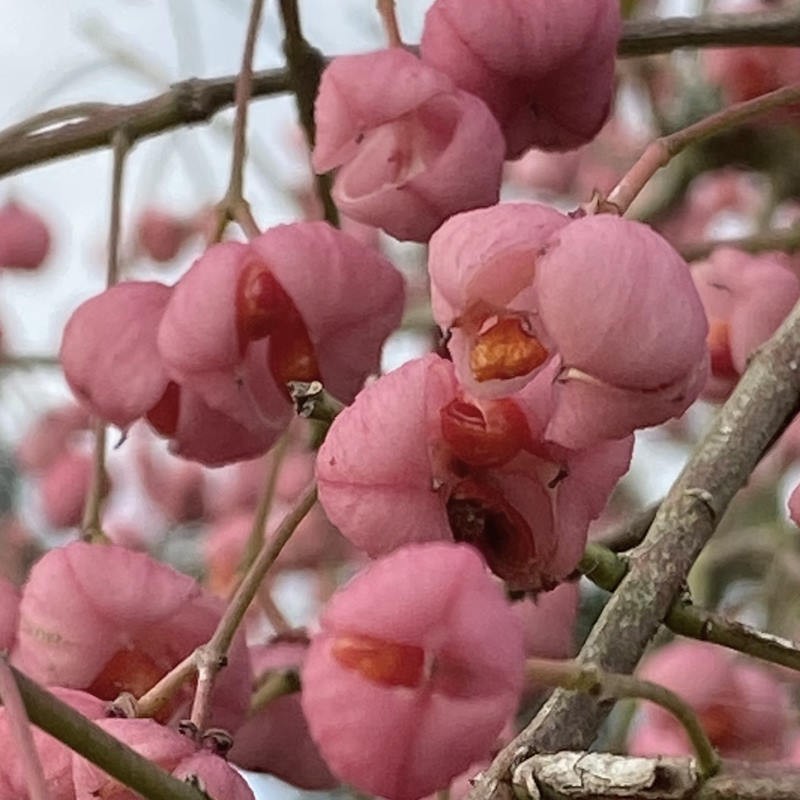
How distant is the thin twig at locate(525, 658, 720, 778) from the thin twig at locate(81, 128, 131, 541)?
201 mm

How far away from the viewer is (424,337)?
1046mm

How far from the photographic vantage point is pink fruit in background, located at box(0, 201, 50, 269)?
90 centimetres

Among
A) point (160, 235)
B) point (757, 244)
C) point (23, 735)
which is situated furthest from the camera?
point (160, 235)

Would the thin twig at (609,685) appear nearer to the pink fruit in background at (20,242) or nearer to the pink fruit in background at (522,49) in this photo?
the pink fruit in background at (522,49)

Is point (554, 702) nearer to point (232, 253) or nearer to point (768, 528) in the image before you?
point (232, 253)

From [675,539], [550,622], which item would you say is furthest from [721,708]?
[675,539]

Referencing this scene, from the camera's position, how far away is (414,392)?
347mm

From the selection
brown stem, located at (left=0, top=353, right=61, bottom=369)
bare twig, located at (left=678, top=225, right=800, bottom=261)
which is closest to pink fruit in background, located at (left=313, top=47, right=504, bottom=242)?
bare twig, located at (left=678, top=225, right=800, bottom=261)

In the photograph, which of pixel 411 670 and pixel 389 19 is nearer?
pixel 411 670

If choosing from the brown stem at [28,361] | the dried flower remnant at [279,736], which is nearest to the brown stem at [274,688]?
the dried flower remnant at [279,736]

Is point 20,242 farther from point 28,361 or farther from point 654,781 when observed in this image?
point 654,781

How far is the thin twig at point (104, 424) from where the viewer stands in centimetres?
49

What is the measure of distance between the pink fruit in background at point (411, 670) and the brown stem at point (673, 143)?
107mm

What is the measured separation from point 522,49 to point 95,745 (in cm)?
23
